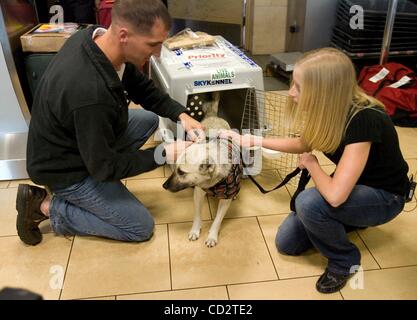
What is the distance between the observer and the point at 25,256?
5.48 ft

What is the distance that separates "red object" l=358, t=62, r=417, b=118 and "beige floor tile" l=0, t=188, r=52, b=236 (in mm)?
2194

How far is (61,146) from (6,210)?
707 mm

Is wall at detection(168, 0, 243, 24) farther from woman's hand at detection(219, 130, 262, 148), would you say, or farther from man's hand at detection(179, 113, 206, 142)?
woman's hand at detection(219, 130, 262, 148)

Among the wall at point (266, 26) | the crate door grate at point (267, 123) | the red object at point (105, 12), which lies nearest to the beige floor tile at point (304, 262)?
the crate door grate at point (267, 123)

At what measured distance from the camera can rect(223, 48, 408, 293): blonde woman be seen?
4.08ft

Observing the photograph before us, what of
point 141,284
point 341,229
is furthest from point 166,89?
point 341,229

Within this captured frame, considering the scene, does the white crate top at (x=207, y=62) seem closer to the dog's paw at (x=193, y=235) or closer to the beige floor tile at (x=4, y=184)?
the dog's paw at (x=193, y=235)

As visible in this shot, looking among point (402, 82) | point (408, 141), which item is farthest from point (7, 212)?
point (402, 82)

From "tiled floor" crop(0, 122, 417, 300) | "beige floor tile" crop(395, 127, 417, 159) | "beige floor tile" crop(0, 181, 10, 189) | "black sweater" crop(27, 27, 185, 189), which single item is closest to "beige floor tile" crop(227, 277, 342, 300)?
"tiled floor" crop(0, 122, 417, 300)

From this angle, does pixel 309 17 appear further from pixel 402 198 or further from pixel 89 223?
pixel 89 223

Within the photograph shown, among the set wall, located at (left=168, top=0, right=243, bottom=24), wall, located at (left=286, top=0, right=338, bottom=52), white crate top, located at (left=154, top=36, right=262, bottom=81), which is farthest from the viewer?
wall, located at (left=168, top=0, right=243, bottom=24)

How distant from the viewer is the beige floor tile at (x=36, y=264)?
153 centimetres

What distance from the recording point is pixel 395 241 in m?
1.72

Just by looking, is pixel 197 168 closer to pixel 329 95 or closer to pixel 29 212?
pixel 329 95
